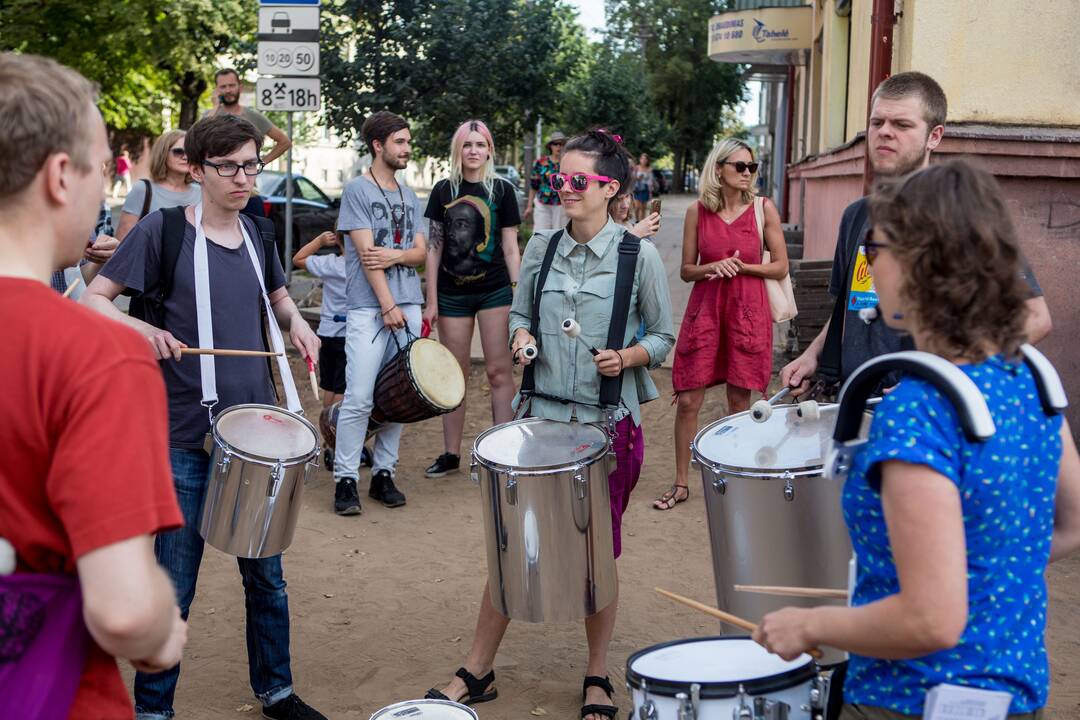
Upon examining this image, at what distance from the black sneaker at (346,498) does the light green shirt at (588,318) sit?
8.49ft

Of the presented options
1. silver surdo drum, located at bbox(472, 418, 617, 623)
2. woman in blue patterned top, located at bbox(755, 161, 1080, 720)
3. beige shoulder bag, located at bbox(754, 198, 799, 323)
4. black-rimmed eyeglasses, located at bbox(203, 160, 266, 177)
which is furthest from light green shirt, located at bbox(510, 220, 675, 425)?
beige shoulder bag, located at bbox(754, 198, 799, 323)

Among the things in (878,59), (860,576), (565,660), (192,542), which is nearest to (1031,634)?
(860,576)

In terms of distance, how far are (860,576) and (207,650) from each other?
3405 mm

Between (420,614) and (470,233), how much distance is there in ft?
8.12

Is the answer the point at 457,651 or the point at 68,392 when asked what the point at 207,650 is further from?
the point at 68,392

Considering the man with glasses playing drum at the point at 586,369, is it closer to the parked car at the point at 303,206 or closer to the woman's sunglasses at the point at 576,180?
the woman's sunglasses at the point at 576,180

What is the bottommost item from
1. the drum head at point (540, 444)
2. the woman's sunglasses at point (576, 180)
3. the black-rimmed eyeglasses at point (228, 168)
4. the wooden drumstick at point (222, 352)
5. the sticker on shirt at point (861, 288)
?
the drum head at point (540, 444)

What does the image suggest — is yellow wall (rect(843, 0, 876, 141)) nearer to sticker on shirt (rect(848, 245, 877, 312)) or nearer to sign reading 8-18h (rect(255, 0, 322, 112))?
sign reading 8-18h (rect(255, 0, 322, 112))

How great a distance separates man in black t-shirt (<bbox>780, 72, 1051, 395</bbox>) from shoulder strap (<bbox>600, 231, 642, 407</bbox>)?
1.86 feet

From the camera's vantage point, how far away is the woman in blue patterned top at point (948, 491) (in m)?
1.68

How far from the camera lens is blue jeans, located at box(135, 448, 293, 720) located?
3.64m

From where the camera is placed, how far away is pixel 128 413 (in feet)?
5.11

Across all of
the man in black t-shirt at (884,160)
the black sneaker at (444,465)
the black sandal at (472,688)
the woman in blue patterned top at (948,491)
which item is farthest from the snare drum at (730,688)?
the black sneaker at (444,465)

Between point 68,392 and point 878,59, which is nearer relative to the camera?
point 68,392
